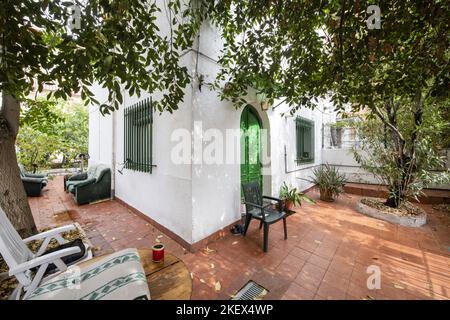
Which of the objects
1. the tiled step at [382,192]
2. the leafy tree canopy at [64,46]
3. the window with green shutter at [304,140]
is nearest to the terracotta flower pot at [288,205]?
the window with green shutter at [304,140]

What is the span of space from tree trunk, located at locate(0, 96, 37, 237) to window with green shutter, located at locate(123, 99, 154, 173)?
1884mm

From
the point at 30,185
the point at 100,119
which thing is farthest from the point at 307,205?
the point at 30,185

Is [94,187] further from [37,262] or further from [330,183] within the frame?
[330,183]

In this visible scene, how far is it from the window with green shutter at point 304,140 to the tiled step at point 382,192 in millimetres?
1740

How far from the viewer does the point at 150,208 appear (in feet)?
13.2

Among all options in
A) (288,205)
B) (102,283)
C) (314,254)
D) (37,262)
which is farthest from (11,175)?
(288,205)

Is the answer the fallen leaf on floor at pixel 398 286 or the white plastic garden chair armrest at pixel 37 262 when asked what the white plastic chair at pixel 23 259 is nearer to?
the white plastic garden chair armrest at pixel 37 262

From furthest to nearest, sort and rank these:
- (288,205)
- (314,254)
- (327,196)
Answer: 1. (327,196)
2. (288,205)
3. (314,254)

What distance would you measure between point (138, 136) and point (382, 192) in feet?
24.6

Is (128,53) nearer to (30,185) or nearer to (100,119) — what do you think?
(100,119)

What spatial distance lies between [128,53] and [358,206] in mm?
5948

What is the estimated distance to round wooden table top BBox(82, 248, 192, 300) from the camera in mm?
1327

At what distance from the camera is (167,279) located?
4.78 feet

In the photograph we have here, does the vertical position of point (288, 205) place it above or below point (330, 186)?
below
